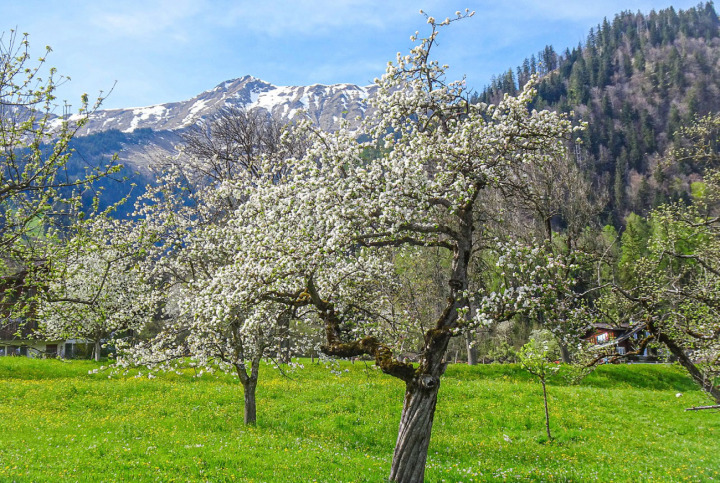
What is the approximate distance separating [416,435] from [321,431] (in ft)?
34.5

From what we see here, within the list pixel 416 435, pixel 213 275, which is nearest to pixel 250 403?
pixel 213 275

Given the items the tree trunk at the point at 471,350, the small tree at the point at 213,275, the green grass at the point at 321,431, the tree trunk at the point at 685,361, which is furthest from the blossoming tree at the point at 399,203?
the tree trunk at the point at 471,350

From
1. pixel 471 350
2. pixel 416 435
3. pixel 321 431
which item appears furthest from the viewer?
pixel 471 350

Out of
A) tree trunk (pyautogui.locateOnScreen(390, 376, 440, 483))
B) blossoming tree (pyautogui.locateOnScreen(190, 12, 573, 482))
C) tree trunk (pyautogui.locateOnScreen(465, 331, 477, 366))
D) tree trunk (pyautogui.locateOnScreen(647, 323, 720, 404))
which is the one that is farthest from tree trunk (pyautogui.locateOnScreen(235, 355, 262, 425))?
tree trunk (pyautogui.locateOnScreen(465, 331, 477, 366))

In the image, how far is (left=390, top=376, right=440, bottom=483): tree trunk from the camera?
11414 millimetres

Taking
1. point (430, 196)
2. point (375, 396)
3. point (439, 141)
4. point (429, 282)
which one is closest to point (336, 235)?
point (430, 196)

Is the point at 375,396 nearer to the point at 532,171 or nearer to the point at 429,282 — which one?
the point at 429,282

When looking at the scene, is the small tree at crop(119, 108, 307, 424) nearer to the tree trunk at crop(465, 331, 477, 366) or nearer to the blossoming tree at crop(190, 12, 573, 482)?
the blossoming tree at crop(190, 12, 573, 482)

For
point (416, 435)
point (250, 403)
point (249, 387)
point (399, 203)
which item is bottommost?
point (250, 403)

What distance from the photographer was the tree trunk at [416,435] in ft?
37.4

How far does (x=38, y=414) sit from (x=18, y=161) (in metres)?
18.1

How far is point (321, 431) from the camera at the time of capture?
2075 centimetres

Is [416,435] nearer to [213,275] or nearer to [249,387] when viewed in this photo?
[213,275]

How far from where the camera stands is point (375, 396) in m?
25.7
